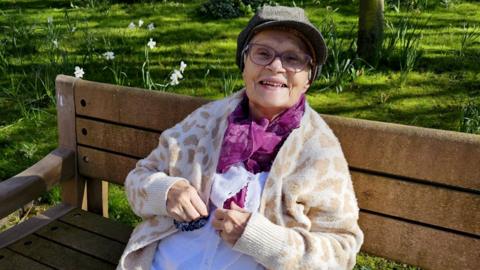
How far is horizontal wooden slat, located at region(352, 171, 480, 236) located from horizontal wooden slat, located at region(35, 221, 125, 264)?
3.71 ft

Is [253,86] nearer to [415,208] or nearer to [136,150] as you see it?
[415,208]

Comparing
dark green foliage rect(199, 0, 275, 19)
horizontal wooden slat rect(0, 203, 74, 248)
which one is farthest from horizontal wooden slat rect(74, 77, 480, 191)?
dark green foliage rect(199, 0, 275, 19)

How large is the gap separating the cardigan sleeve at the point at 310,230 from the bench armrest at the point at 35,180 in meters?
1.18

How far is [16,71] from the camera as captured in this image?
4.49 metres

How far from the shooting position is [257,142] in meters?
1.88

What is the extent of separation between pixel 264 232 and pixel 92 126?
4.34ft

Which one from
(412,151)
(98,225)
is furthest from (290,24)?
(98,225)

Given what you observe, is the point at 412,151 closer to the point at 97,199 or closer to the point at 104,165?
the point at 104,165

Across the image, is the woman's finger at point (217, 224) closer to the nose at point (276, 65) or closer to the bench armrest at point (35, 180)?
the nose at point (276, 65)

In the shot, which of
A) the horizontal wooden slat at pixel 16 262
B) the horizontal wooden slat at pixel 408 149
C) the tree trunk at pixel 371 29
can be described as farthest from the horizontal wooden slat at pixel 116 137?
the tree trunk at pixel 371 29

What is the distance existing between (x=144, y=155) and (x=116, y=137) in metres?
0.18

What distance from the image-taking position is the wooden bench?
6.31ft

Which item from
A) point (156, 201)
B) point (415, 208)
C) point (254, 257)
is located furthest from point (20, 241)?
point (415, 208)

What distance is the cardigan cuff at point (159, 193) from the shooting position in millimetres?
1901
